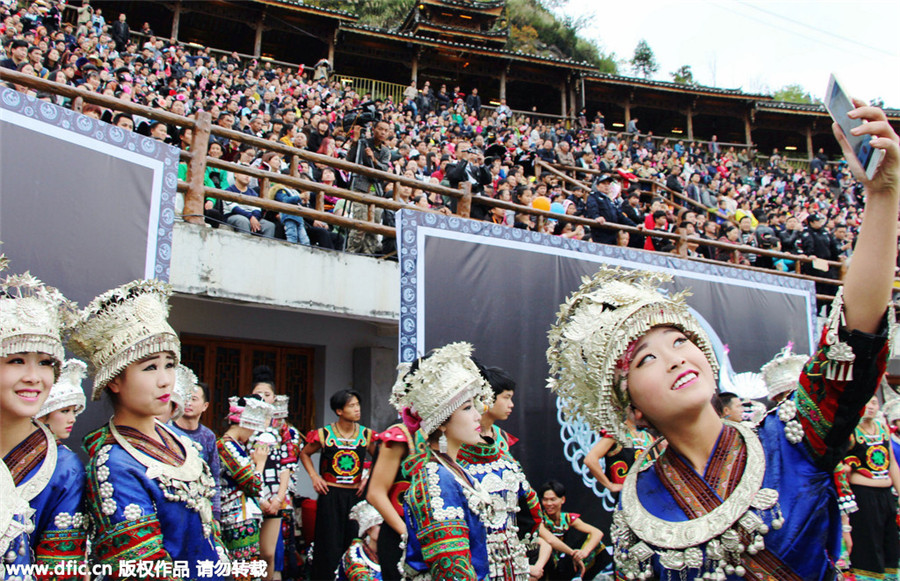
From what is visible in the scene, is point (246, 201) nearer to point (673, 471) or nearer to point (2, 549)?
point (2, 549)

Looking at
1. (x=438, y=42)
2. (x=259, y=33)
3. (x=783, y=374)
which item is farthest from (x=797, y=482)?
(x=438, y=42)

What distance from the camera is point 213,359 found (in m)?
7.12

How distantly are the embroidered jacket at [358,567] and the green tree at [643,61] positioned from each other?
35.9 m

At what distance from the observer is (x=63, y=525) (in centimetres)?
246

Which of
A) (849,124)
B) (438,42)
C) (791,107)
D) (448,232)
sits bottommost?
Answer: (849,124)

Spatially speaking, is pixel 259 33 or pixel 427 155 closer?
pixel 427 155

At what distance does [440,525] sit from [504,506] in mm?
465

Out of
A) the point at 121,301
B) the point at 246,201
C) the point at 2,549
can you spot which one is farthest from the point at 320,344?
the point at 2,549

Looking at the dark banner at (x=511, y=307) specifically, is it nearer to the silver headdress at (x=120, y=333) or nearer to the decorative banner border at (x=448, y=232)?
the decorative banner border at (x=448, y=232)

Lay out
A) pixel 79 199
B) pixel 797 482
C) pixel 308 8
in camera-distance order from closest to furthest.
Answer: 1. pixel 797 482
2. pixel 79 199
3. pixel 308 8

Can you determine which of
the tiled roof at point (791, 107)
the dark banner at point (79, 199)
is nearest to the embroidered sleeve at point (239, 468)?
the dark banner at point (79, 199)

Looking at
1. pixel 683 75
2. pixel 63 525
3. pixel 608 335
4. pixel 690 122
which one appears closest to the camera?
pixel 608 335

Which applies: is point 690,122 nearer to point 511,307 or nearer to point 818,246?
point 818,246

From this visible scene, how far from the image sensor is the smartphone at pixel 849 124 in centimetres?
159
